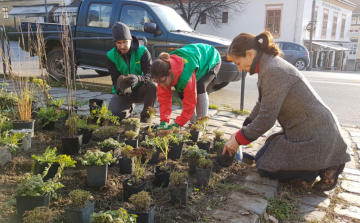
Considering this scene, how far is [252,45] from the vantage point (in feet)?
8.16

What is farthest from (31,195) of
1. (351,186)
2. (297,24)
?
(297,24)

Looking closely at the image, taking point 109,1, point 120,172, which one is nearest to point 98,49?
point 109,1

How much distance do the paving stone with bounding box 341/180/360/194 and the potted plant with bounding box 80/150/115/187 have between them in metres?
2.14

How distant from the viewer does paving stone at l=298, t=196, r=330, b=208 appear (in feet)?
8.16

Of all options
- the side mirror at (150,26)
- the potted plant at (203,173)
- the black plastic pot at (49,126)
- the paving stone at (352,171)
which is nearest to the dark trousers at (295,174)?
the potted plant at (203,173)

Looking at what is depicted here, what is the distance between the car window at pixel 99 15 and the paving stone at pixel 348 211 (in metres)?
6.12

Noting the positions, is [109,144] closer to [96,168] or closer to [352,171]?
[96,168]

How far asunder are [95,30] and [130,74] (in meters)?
3.53

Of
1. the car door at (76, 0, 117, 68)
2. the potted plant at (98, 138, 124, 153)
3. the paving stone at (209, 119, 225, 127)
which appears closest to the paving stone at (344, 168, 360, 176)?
the paving stone at (209, 119, 225, 127)

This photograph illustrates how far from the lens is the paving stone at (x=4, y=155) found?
8.81ft

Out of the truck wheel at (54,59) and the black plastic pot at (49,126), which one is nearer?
the black plastic pot at (49,126)

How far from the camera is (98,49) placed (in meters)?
7.14

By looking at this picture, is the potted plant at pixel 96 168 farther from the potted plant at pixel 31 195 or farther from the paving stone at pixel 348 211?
the paving stone at pixel 348 211

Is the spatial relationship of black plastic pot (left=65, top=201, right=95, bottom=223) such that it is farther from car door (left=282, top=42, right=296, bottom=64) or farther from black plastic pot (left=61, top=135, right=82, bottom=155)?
car door (left=282, top=42, right=296, bottom=64)
